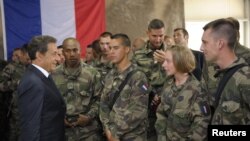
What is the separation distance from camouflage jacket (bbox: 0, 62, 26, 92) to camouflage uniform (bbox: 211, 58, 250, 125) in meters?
3.87

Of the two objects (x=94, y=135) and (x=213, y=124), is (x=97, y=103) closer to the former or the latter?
(x=94, y=135)

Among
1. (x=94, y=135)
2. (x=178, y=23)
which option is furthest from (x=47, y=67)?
(x=178, y=23)

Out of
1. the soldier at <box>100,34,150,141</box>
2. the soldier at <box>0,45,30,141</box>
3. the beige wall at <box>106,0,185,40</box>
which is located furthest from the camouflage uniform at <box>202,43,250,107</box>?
the beige wall at <box>106,0,185,40</box>

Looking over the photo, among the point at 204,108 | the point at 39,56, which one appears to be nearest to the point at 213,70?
the point at 204,108

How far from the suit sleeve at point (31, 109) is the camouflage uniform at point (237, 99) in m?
1.33

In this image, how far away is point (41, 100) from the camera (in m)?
2.88

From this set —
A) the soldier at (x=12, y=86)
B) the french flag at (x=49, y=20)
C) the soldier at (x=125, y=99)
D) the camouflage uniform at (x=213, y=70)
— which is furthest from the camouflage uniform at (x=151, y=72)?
the french flag at (x=49, y=20)

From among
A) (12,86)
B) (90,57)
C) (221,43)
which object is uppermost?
(221,43)

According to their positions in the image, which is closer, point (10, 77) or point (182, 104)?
point (182, 104)

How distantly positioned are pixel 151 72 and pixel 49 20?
8.95 ft

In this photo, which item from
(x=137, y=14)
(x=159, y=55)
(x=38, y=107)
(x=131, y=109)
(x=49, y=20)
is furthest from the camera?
(x=137, y=14)

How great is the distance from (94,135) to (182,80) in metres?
1.40

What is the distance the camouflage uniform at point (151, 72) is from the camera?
4.07 meters

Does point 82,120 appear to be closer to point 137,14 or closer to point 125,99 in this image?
A: point 125,99
